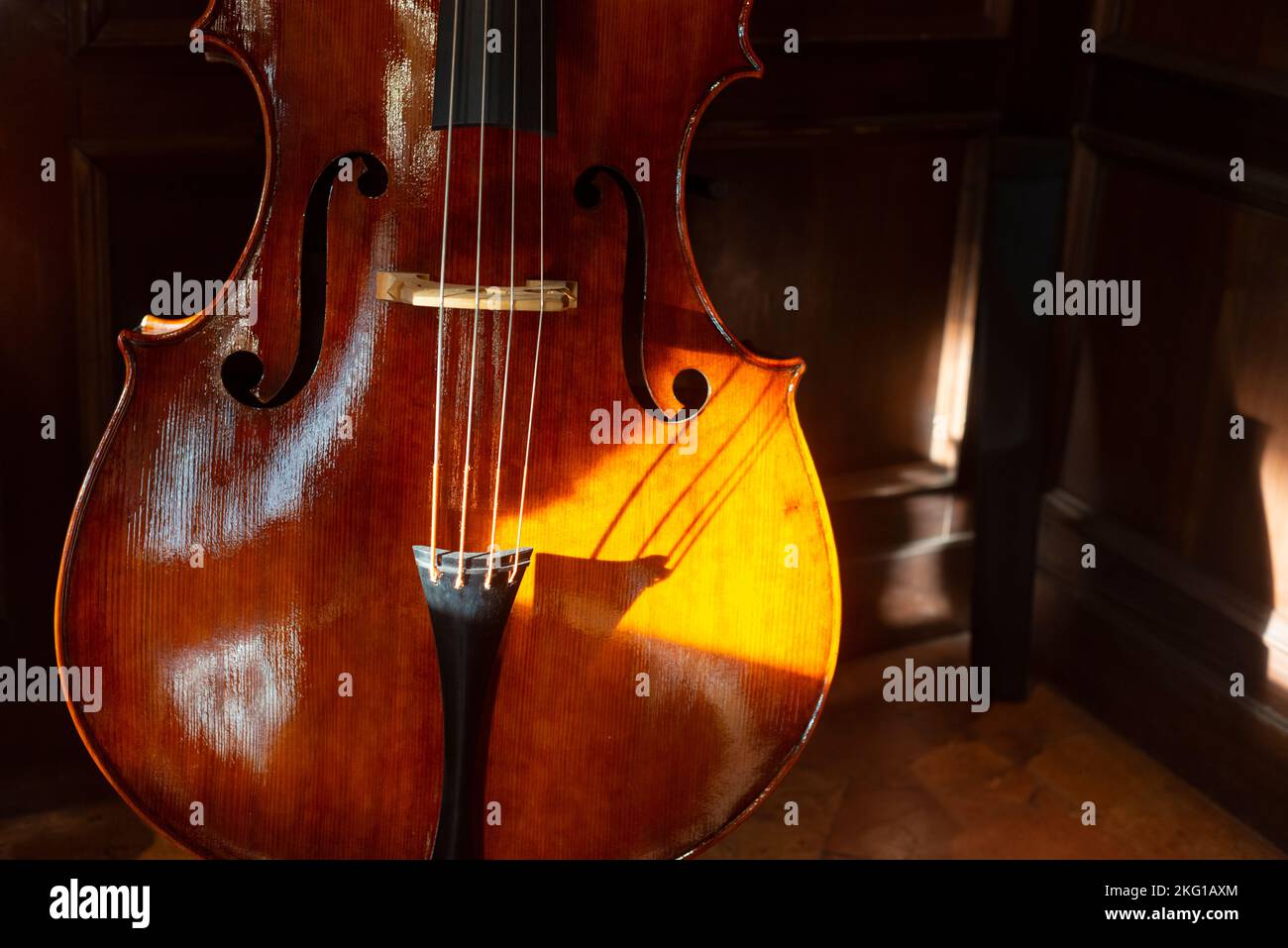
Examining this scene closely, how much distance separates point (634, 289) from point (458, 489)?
0.86ft

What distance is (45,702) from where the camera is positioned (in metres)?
1.81

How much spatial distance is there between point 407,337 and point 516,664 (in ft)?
1.08

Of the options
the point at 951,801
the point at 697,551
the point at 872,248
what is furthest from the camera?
the point at 872,248

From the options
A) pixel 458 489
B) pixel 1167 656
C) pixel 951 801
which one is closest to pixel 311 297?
pixel 458 489

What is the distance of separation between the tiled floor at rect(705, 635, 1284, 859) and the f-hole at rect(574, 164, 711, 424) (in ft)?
2.45

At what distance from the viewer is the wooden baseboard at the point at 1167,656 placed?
1.90 m

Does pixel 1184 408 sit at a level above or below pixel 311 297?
below

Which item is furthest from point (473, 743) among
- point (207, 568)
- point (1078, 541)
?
point (1078, 541)

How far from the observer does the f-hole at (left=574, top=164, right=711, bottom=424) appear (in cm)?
137

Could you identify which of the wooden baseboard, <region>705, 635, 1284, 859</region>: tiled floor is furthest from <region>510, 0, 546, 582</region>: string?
the wooden baseboard

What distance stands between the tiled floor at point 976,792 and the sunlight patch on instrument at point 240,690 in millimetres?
738

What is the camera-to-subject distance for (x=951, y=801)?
199 cm

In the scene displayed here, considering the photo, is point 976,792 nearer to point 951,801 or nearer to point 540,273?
point 951,801

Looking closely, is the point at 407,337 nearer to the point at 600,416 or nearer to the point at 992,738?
the point at 600,416
